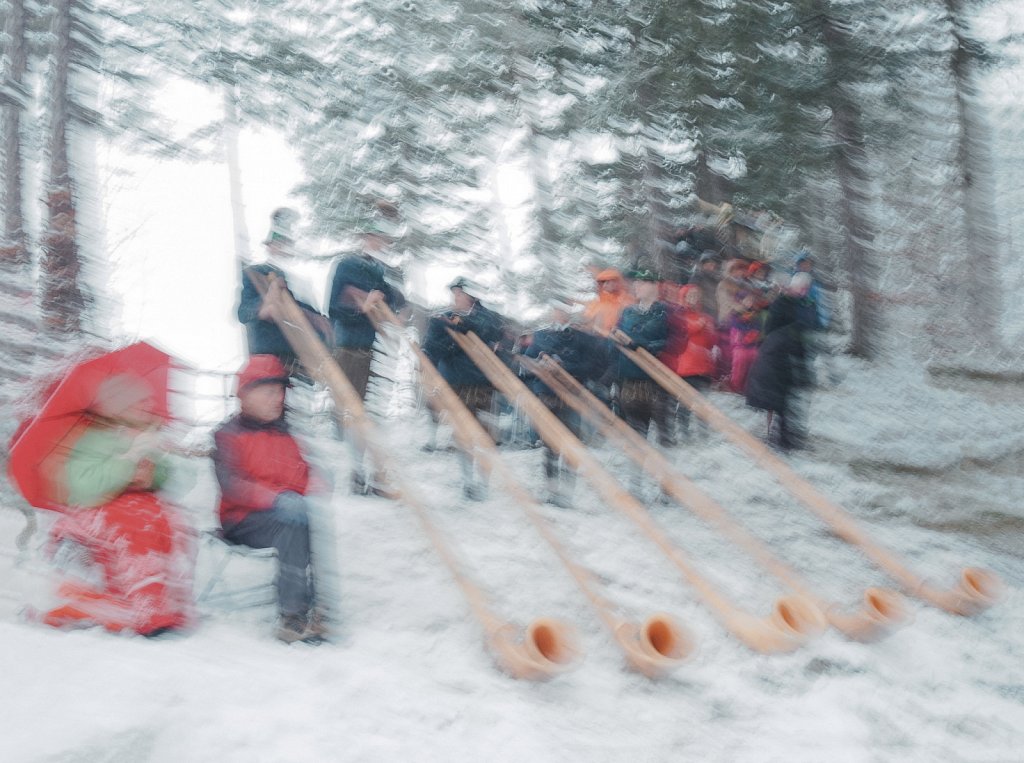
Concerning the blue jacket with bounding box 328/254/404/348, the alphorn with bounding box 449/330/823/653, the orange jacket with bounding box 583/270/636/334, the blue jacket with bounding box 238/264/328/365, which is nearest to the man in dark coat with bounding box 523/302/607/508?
the orange jacket with bounding box 583/270/636/334

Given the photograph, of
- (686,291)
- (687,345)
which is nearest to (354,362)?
(687,345)

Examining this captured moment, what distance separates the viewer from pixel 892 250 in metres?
23.8

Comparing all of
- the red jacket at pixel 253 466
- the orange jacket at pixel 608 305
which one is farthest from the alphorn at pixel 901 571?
the red jacket at pixel 253 466

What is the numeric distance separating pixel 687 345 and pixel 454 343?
2.47 metres

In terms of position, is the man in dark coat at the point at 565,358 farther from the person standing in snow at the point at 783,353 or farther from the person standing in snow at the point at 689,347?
the person standing in snow at the point at 783,353

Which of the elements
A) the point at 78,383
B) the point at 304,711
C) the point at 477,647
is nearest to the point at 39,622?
the point at 78,383

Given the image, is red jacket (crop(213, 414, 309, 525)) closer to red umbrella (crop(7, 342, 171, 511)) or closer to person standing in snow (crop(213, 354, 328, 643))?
person standing in snow (crop(213, 354, 328, 643))

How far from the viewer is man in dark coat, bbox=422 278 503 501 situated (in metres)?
6.86

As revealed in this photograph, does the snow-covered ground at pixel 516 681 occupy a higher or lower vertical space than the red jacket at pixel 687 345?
lower

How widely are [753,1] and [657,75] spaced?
1586 mm

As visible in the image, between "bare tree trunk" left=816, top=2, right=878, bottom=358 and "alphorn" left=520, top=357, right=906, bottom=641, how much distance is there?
6675mm

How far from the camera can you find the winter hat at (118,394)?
3855mm

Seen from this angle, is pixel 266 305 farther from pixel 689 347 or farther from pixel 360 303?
pixel 689 347

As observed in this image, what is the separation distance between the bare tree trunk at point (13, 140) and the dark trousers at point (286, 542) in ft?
37.0
